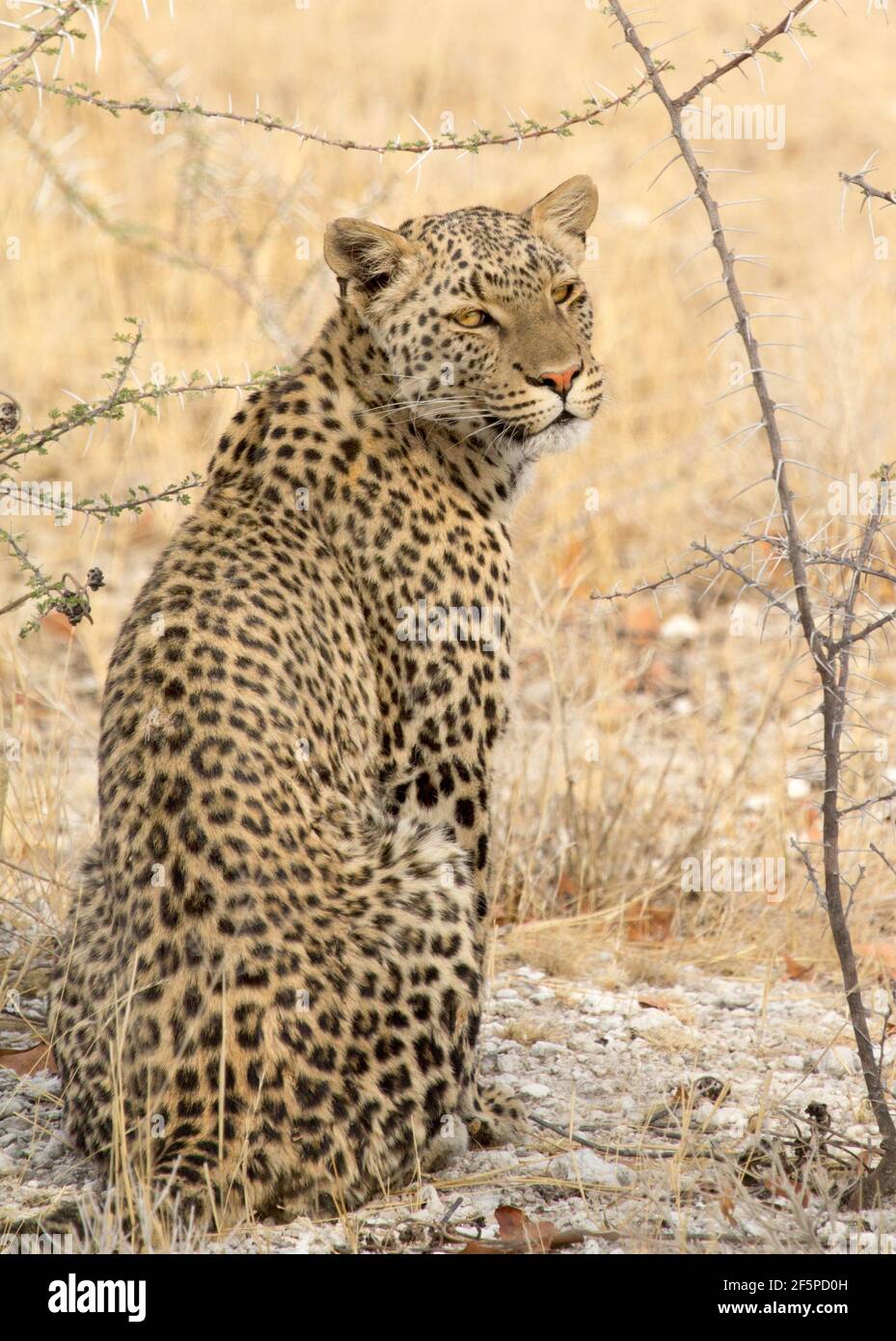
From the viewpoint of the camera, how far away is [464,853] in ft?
14.0

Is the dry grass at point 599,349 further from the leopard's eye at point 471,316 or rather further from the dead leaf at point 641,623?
the leopard's eye at point 471,316

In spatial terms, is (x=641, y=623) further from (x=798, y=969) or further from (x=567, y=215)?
(x=567, y=215)

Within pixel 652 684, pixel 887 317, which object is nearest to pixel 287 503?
pixel 652 684

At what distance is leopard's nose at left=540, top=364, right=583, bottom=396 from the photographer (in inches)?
182

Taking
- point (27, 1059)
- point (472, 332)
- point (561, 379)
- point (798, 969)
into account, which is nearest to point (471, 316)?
point (472, 332)

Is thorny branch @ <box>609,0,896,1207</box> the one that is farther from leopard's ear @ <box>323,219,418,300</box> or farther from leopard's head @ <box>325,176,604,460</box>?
leopard's ear @ <box>323,219,418,300</box>

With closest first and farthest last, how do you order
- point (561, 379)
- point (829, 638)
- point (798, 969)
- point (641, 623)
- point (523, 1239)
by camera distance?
point (523, 1239) < point (829, 638) < point (561, 379) < point (798, 969) < point (641, 623)

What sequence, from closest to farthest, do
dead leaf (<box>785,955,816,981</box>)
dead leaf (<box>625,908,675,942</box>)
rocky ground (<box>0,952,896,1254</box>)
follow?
rocky ground (<box>0,952,896,1254</box>), dead leaf (<box>785,955,816,981</box>), dead leaf (<box>625,908,675,942</box>)

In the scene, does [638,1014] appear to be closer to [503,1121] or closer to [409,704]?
[503,1121]

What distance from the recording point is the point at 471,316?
4727 mm

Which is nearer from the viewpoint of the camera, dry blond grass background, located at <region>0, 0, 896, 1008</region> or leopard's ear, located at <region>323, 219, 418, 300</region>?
leopard's ear, located at <region>323, 219, 418, 300</region>

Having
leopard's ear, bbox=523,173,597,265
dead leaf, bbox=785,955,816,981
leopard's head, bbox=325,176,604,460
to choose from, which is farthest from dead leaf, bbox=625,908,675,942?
leopard's ear, bbox=523,173,597,265

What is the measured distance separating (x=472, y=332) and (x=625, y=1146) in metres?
2.26
